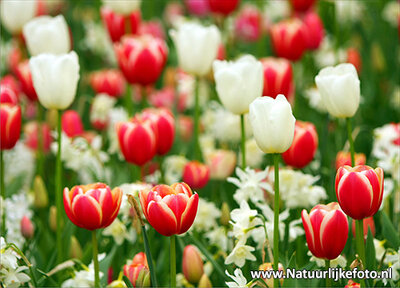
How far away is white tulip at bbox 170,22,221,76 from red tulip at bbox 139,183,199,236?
1270 mm

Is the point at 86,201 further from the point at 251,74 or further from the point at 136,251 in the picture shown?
the point at 251,74

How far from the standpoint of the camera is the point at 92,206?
2016mm

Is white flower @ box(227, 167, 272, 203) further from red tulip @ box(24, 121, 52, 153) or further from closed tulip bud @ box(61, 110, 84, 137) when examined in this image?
red tulip @ box(24, 121, 52, 153)

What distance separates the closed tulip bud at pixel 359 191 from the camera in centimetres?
185

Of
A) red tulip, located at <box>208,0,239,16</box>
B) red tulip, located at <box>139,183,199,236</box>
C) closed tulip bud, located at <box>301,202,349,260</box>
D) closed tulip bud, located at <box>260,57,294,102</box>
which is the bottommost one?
closed tulip bud, located at <box>301,202,349,260</box>

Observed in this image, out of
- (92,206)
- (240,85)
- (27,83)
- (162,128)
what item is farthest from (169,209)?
(27,83)

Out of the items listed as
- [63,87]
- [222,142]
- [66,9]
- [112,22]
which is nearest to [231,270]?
[63,87]

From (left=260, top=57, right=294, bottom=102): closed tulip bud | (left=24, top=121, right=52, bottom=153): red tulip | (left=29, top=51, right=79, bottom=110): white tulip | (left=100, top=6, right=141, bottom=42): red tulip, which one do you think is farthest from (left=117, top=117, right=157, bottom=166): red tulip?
(left=100, top=6, right=141, bottom=42): red tulip

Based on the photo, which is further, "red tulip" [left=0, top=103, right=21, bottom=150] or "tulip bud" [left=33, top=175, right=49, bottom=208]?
"tulip bud" [left=33, top=175, right=49, bottom=208]

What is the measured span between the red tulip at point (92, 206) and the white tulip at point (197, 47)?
1147mm

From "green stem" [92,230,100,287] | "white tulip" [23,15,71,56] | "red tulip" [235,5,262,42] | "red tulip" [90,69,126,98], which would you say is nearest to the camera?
"green stem" [92,230,100,287]

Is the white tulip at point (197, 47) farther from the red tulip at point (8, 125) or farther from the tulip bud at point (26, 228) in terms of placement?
the tulip bud at point (26, 228)

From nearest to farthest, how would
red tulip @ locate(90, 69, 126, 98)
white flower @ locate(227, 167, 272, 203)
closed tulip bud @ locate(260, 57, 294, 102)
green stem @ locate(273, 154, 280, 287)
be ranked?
green stem @ locate(273, 154, 280, 287) < white flower @ locate(227, 167, 272, 203) < closed tulip bud @ locate(260, 57, 294, 102) < red tulip @ locate(90, 69, 126, 98)

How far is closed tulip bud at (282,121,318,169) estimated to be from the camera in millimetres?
2555
